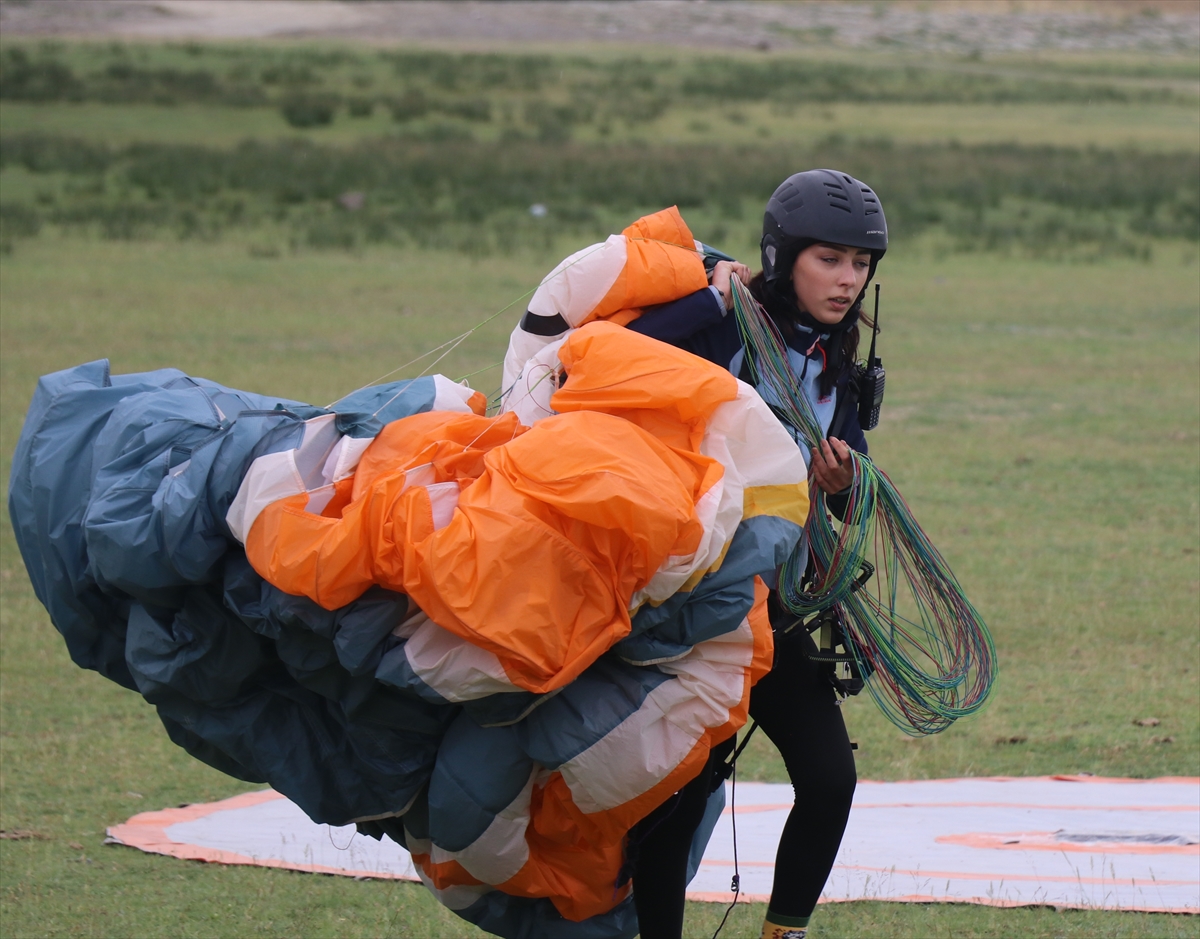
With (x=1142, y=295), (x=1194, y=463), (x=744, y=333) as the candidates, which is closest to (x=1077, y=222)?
(x=1142, y=295)

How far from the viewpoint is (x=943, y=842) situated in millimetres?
3912

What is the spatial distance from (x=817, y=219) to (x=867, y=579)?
0.75 metres

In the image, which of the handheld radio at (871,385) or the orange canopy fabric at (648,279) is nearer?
the orange canopy fabric at (648,279)

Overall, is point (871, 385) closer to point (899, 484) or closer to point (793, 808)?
point (793, 808)

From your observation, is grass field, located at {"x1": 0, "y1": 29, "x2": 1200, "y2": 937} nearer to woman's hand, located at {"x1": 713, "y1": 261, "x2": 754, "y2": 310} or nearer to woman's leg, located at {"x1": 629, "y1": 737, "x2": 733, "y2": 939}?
woman's leg, located at {"x1": 629, "y1": 737, "x2": 733, "y2": 939}

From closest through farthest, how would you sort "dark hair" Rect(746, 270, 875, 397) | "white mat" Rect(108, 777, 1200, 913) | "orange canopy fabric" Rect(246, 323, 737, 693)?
"orange canopy fabric" Rect(246, 323, 737, 693) → "dark hair" Rect(746, 270, 875, 397) → "white mat" Rect(108, 777, 1200, 913)

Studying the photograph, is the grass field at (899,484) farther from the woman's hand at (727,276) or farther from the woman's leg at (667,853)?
the woman's hand at (727,276)

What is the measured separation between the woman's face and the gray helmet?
3 centimetres

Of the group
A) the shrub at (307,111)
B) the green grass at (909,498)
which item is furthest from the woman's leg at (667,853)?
the shrub at (307,111)

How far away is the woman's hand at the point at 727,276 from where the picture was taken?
3.06m

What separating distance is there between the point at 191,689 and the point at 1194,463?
7.33m

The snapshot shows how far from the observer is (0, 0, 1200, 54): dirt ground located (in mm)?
54031

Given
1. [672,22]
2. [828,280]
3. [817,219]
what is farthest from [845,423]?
[672,22]

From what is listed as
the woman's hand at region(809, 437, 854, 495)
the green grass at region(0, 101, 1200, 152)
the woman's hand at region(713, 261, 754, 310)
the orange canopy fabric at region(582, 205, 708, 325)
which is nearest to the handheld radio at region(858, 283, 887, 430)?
the woman's hand at region(809, 437, 854, 495)
